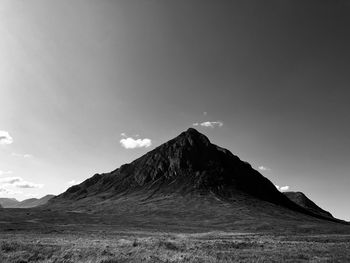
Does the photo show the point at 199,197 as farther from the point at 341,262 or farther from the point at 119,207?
the point at 341,262

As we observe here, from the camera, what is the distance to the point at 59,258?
17.2 meters

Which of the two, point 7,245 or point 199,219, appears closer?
point 7,245

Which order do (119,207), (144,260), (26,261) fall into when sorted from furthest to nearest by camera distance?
(119,207) → (144,260) → (26,261)

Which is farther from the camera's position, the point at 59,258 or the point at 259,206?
the point at 259,206

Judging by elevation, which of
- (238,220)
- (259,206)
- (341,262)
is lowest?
(341,262)

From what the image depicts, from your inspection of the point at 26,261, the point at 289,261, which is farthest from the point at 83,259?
the point at 289,261

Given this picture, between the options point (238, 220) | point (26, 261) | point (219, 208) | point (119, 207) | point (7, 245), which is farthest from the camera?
point (119, 207)

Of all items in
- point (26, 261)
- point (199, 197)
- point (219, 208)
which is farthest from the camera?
point (199, 197)

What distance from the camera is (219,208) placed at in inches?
6339

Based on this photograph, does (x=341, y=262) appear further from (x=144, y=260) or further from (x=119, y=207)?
(x=119, y=207)

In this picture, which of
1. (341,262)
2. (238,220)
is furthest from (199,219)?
(341,262)

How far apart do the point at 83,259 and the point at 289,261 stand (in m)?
14.4

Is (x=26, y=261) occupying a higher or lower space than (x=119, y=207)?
lower

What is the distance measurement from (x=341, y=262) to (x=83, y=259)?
717 inches
